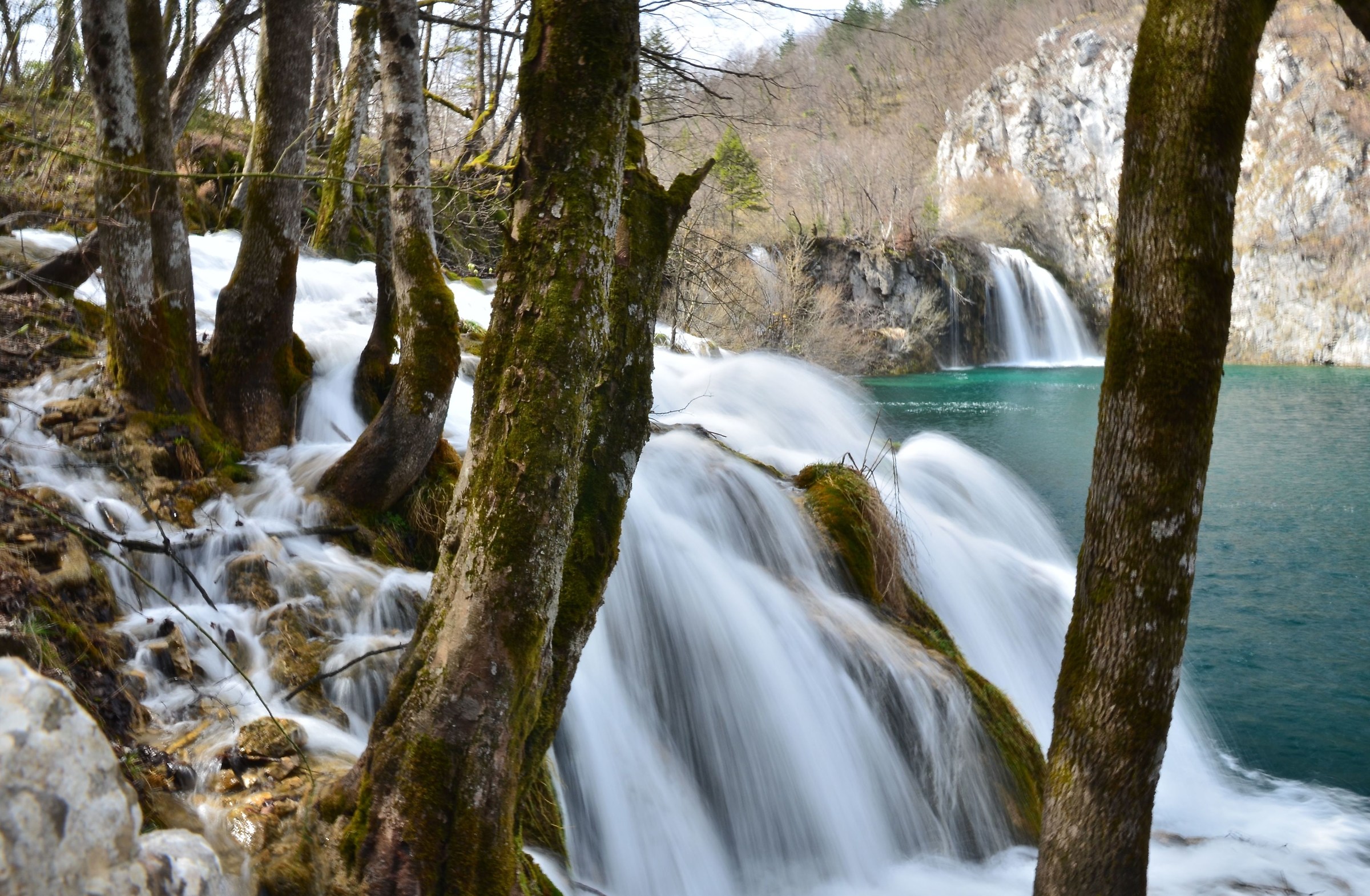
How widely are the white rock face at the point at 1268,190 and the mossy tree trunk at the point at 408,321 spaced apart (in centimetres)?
3334

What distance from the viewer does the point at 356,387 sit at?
7.69 meters

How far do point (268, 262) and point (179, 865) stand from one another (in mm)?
5158

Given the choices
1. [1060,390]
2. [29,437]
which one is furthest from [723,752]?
[1060,390]

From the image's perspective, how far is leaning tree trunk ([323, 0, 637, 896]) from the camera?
2.81 m

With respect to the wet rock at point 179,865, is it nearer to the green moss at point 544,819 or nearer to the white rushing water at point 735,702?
the white rushing water at point 735,702

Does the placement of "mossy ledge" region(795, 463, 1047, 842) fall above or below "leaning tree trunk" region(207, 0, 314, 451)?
below

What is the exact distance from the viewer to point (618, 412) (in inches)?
133

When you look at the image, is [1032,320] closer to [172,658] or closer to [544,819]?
[544,819]

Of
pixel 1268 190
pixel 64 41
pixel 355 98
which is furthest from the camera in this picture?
pixel 1268 190

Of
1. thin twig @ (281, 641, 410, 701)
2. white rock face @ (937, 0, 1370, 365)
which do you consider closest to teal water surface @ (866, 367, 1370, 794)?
thin twig @ (281, 641, 410, 701)

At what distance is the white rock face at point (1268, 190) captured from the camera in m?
40.7

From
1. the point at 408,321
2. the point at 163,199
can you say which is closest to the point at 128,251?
the point at 163,199

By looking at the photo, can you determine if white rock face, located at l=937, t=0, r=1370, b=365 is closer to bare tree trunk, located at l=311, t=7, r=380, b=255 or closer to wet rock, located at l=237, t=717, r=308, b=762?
bare tree trunk, located at l=311, t=7, r=380, b=255

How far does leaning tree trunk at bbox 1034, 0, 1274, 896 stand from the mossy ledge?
2688mm
